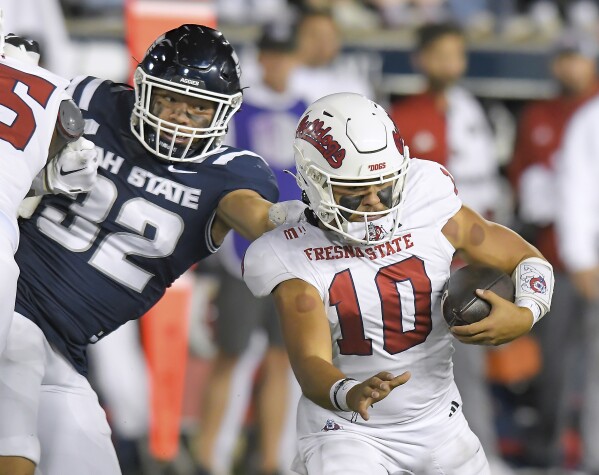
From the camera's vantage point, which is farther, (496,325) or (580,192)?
(580,192)

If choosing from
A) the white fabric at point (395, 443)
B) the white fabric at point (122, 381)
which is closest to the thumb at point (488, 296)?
the white fabric at point (395, 443)

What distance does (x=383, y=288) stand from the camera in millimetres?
3854

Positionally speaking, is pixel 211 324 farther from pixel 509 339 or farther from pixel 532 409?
pixel 509 339

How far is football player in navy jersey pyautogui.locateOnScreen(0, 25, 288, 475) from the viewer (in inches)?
160

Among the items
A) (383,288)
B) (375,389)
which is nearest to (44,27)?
(383,288)

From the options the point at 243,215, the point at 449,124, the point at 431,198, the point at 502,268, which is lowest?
the point at 449,124

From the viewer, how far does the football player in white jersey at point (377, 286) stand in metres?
3.72

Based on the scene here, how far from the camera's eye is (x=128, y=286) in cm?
421

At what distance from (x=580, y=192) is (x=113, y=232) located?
11.1 feet

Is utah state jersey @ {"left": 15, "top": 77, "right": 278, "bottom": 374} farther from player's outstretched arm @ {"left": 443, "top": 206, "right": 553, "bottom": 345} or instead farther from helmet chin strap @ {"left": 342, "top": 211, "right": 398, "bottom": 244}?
player's outstretched arm @ {"left": 443, "top": 206, "right": 553, "bottom": 345}

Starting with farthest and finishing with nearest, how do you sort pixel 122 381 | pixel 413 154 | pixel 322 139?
1. pixel 122 381
2. pixel 413 154
3. pixel 322 139

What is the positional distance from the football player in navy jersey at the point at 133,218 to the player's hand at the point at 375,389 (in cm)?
83

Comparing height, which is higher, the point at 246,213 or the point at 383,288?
the point at 246,213

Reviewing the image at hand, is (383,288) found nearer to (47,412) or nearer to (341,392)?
(341,392)
